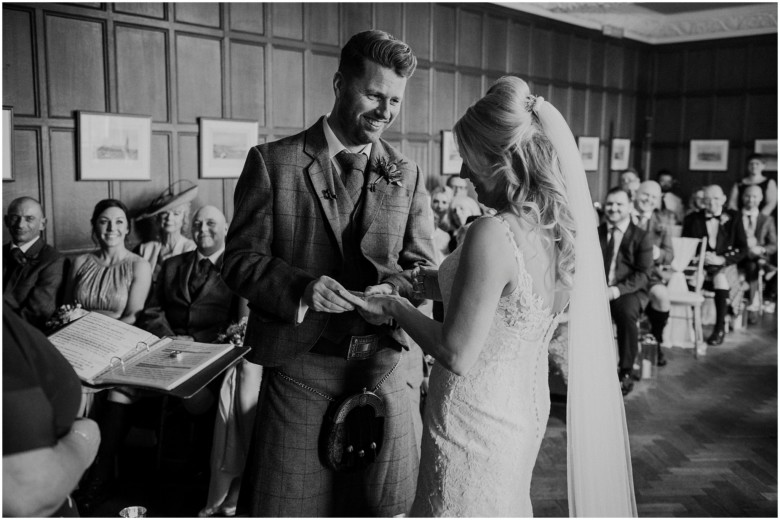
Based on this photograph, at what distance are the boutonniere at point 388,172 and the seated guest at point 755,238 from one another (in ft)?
22.6

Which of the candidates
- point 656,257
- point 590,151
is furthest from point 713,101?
point 656,257

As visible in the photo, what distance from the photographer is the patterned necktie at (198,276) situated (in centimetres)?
434

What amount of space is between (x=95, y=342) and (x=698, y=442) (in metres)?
3.93

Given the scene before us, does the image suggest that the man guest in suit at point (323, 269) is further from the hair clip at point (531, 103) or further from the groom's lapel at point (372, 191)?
the hair clip at point (531, 103)

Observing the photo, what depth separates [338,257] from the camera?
7.14 feet

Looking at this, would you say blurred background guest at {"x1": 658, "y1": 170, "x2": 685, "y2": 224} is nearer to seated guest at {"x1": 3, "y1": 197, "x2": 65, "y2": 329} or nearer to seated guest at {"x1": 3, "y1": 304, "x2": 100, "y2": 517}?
seated guest at {"x1": 3, "y1": 197, "x2": 65, "y2": 329}

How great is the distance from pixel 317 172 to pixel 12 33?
174 inches

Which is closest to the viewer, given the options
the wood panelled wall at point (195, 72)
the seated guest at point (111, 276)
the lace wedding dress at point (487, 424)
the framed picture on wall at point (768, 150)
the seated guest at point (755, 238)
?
the lace wedding dress at point (487, 424)

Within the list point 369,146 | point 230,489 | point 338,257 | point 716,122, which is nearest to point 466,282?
point 338,257

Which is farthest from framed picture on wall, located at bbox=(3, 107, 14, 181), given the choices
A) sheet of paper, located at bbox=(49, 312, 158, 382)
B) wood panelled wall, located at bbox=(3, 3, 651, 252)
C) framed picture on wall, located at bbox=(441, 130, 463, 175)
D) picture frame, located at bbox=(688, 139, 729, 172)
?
picture frame, located at bbox=(688, 139, 729, 172)

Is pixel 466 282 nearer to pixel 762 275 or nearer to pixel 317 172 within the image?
pixel 317 172

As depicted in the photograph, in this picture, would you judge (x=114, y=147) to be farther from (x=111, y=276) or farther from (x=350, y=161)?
(x=350, y=161)

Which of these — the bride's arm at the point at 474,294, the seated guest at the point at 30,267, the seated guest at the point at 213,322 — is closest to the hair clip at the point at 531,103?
the bride's arm at the point at 474,294

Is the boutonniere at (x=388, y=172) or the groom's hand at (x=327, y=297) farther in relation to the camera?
the boutonniere at (x=388, y=172)
